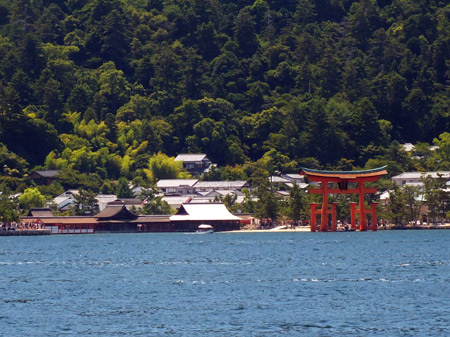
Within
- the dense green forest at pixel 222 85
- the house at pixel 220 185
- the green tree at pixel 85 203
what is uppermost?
the dense green forest at pixel 222 85

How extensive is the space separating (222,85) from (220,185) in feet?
94.9

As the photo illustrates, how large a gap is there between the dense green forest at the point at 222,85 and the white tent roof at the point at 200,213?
19279 millimetres

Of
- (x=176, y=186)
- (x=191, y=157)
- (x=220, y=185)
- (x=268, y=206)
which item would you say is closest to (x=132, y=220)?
(x=268, y=206)

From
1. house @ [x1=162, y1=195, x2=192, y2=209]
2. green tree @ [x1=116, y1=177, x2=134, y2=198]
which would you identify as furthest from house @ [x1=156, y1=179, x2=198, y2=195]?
green tree @ [x1=116, y1=177, x2=134, y2=198]

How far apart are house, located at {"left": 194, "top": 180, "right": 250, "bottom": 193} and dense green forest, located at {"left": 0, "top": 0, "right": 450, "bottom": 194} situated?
→ 13.4 ft

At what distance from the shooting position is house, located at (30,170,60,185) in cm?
12262

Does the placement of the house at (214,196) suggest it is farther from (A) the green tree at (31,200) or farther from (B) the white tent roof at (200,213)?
(A) the green tree at (31,200)

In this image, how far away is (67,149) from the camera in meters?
129

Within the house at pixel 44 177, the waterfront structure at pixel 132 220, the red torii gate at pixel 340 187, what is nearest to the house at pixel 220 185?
the house at pixel 44 177

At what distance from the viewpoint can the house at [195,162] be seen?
131875 millimetres

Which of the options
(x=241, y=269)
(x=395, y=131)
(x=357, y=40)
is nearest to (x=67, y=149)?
(x=395, y=131)

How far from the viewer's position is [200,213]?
104562mm

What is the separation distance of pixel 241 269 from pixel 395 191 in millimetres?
44883

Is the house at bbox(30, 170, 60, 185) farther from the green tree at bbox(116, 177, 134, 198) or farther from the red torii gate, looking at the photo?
the red torii gate
